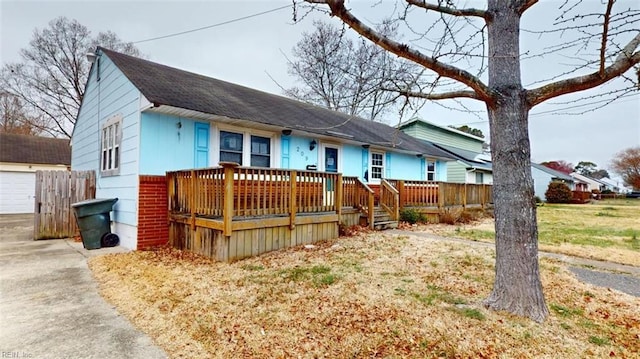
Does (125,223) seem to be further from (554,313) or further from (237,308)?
(554,313)

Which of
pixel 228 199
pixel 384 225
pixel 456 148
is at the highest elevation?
pixel 456 148

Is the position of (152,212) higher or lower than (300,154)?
lower

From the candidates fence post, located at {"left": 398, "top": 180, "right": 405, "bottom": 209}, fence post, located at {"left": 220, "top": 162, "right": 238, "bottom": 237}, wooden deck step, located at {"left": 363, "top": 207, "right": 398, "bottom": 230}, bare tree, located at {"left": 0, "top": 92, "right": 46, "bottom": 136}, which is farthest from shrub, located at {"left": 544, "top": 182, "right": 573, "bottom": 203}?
bare tree, located at {"left": 0, "top": 92, "right": 46, "bottom": 136}

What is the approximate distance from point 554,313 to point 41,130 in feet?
100

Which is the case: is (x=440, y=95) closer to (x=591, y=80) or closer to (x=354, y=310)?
(x=591, y=80)

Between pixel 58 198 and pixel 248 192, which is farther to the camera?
pixel 58 198

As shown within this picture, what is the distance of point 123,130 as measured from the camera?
7.44m

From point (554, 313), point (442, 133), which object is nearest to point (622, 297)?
point (554, 313)

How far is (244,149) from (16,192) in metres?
17.0

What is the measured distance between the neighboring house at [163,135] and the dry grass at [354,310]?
2015mm

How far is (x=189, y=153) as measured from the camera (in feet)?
24.0

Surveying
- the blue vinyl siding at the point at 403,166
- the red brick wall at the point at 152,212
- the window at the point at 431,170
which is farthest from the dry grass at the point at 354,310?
the window at the point at 431,170

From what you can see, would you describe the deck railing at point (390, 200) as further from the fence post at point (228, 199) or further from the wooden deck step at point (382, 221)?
the fence post at point (228, 199)

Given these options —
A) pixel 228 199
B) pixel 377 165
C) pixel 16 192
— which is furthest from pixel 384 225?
pixel 16 192
